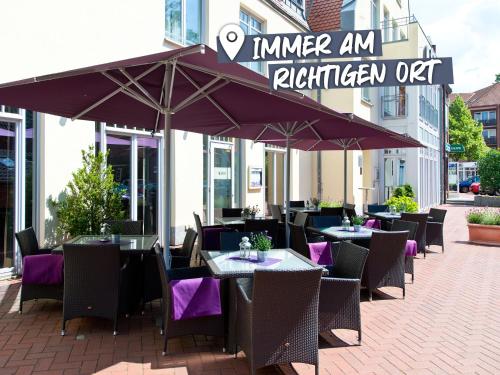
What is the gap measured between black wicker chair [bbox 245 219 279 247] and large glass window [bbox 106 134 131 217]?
8.84ft

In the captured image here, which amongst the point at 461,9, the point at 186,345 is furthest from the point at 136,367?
the point at 461,9

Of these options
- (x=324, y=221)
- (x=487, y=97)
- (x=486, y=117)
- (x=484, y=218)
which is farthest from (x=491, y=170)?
(x=487, y=97)

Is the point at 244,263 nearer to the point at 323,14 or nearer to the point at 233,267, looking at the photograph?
the point at 233,267

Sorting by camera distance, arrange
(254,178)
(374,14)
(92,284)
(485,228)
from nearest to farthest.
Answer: (92,284), (485,228), (254,178), (374,14)

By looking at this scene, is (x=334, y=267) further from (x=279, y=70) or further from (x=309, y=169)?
(x=309, y=169)

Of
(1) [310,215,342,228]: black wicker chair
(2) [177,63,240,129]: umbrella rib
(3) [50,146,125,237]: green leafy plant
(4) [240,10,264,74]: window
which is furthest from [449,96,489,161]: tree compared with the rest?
(2) [177,63,240,129]: umbrella rib

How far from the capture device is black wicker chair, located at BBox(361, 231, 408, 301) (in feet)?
18.5

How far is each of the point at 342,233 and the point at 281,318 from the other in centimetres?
342

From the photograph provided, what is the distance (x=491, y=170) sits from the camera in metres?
24.7

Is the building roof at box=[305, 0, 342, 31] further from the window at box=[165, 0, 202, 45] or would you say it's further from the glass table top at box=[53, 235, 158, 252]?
the glass table top at box=[53, 235, 158, 252]

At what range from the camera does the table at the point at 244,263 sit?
12.5 feet

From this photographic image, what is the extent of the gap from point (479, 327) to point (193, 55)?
12.6ft

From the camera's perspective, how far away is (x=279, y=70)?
Answer: 427 centimetres

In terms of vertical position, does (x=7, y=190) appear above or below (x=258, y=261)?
above
